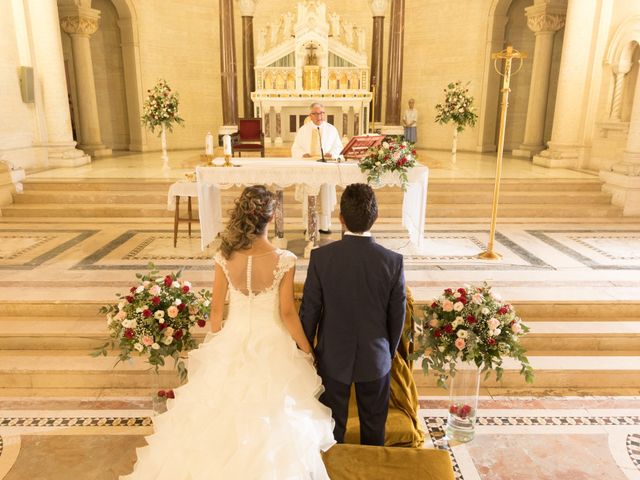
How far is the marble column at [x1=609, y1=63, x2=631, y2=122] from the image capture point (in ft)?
34.4

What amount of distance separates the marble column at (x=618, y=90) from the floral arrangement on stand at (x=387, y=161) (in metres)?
7.19

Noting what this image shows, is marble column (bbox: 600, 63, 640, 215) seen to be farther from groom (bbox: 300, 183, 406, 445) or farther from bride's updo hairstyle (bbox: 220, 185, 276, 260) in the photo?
bride's updo hairstyle (bbox: 220, 185, 276, 260)

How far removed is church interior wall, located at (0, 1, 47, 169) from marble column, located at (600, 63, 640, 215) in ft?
38.7

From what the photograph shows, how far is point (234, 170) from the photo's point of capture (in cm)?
614

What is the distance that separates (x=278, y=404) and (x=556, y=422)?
255 cm

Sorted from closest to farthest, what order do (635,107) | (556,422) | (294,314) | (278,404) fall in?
1. (278,404)
2. (294,314)
3. (556,422)
4. (635,107)

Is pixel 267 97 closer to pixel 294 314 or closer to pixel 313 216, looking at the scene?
pixel 313 216

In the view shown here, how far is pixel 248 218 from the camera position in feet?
9.11

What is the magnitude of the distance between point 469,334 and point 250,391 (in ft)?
5.41

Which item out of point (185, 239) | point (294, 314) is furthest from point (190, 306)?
point (185, 239)

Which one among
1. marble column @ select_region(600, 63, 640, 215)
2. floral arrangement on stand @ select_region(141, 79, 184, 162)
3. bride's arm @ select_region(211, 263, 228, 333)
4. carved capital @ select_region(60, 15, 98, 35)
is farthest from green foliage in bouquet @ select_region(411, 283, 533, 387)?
carved capital @ select_region(60, 15, 98, 35)

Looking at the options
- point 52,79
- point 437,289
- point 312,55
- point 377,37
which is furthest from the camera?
point 312,55

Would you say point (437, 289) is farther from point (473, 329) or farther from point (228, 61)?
point (228, 61)

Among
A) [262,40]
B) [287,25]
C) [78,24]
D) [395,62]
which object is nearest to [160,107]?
[78,24]
